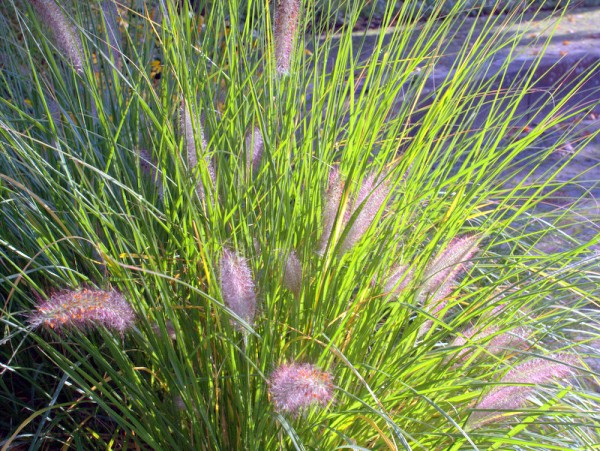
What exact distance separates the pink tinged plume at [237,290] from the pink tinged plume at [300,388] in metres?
0.13

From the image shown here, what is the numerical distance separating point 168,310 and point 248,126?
695 mm

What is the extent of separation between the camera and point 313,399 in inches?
45.7

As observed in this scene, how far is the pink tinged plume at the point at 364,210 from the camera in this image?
142 cm

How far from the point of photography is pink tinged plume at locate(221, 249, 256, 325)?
126cm

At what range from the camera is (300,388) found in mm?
1166

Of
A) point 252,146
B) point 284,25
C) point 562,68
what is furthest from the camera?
point 562,68

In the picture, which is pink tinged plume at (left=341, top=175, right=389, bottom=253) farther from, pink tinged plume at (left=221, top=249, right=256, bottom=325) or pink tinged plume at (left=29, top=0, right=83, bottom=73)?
pink tinged plume at (left=29, top=0, right=83, bottom=73)

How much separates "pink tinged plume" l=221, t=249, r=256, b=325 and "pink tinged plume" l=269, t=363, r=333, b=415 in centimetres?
13

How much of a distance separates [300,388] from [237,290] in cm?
21

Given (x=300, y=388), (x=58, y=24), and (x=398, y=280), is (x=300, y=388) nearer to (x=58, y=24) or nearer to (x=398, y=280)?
(x=398, y=280)

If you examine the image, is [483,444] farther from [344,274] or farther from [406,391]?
[344,274]

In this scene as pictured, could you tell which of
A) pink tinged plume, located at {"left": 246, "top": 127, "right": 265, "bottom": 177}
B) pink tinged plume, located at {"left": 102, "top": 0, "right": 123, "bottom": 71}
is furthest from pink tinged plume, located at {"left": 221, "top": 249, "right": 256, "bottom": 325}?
pink tinged plume, located at {"left": 102, "top": 0, "right": 123, "bottom": 71}

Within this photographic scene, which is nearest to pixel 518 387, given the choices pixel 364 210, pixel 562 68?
pixel 364 210

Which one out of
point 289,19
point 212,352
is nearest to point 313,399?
point 212,352
